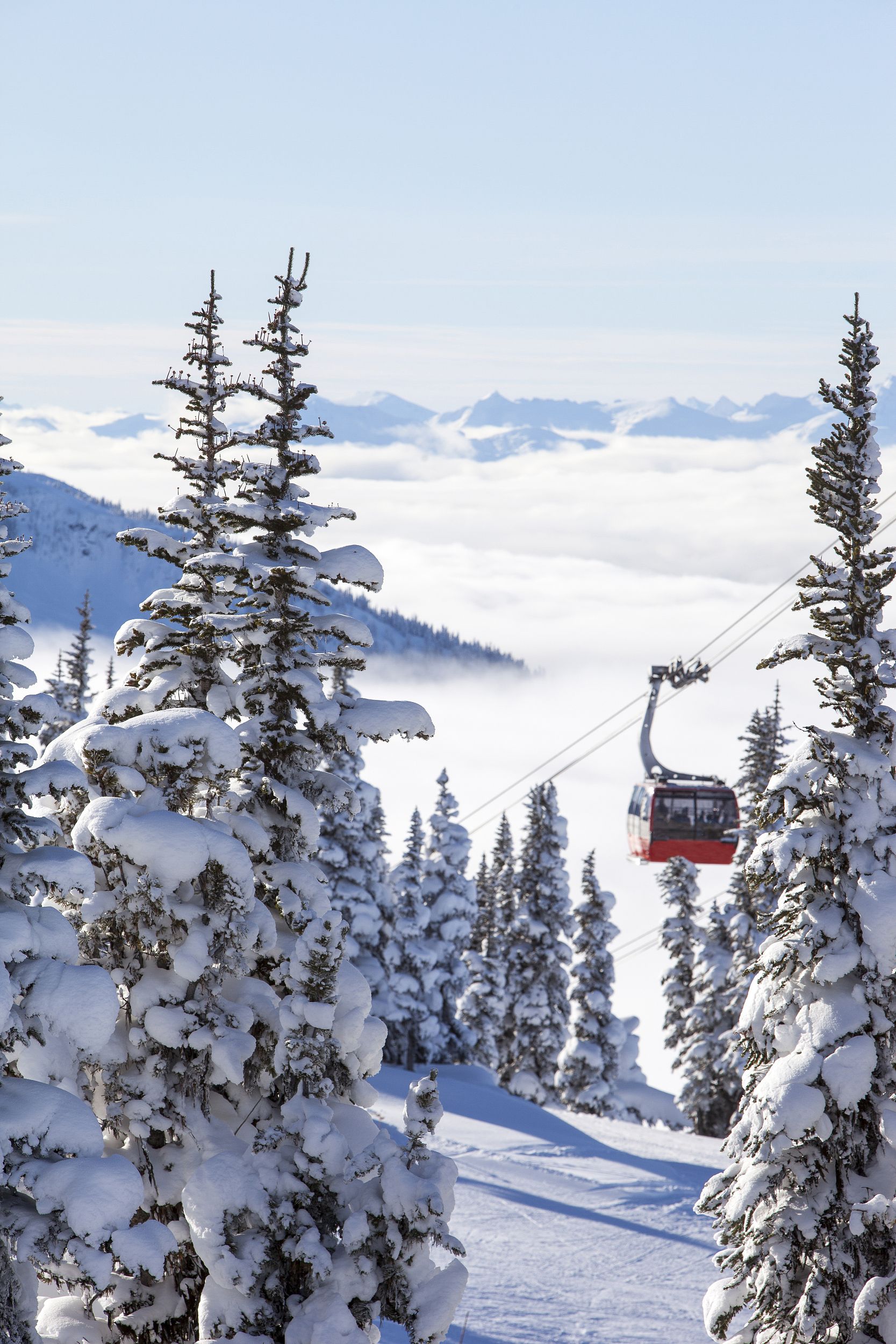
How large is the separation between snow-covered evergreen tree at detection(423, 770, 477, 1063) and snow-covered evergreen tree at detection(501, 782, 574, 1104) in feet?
8.43

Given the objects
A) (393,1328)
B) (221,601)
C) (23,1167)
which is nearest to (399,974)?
(393,1328)

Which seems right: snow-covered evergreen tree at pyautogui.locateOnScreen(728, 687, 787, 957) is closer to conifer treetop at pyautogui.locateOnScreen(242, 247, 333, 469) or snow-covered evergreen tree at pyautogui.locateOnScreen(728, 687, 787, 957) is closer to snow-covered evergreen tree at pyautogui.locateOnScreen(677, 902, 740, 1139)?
snow-covered evergreen tree at pyautogui.locateOnScreen(677, 902, 740, 1139)

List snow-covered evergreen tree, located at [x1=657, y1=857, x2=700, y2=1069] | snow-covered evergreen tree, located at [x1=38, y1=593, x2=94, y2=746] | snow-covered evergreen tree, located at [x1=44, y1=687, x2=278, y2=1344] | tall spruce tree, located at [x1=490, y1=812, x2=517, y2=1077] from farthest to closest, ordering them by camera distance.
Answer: snow-covered evergreen tree, located at [x1=657, y1=857, x2=700, y2=1069]
tall spruce tree, located at [x1=490, y1=812, x2=517, y2=1077]
snow-covered evergreen tree, located at [x1=38, y1=593, x2=94, y2=746]
snow-covered evergreen tree, located at [x1=44, y1=687, x2=278, y2=1344]

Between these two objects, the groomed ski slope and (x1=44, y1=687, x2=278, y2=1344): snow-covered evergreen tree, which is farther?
the groomed ski slope

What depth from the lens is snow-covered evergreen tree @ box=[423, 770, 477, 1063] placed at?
Result: 56656mm

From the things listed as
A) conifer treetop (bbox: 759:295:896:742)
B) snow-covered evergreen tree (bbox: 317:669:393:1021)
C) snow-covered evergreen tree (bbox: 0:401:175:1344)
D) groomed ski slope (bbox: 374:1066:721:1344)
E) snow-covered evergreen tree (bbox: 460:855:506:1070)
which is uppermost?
conifer treetop (bbox: 759:295:896:742)

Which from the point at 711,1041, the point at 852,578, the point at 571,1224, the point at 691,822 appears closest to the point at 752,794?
the point at 691,822

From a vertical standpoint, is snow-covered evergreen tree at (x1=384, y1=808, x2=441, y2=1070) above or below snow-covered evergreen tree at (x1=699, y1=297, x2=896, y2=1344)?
below

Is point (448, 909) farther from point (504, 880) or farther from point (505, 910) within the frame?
point (504, 880)

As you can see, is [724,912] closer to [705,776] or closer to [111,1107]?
[705,776]

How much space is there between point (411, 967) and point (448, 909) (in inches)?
143

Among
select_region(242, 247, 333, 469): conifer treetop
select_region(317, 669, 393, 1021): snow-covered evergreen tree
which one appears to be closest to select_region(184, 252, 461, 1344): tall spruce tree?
select_region(242, 247, 333, 469): conifer treetop

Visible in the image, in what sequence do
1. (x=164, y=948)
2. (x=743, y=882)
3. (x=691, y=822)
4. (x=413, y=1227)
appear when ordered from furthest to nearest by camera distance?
1. (x=691, y=822)
2. (x=743, y=882)
3. (x=164, y=948)
4. (x=413, y=1227)

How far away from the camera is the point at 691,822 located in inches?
1857
